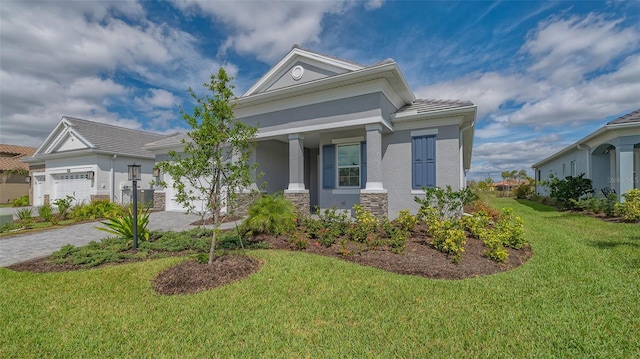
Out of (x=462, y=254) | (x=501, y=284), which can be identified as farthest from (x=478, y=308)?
(x=462, y=254)

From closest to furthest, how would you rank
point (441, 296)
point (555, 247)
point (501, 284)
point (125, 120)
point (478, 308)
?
point (478, 308) → point (441, 296) → point (501, 284) → point (555, 247) → point (125, 120)

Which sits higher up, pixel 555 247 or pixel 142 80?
pixel 142 80

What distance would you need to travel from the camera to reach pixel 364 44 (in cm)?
1170

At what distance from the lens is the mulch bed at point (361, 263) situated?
170 inches

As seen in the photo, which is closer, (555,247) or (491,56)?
(555,247)

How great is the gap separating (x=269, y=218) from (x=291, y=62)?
6.37 meters

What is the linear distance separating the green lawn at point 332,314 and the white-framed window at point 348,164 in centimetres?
565

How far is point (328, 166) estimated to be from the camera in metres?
10.8

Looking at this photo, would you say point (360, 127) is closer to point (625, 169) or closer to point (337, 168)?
point (337, 168)

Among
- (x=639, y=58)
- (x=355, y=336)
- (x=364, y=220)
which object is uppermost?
(x=639, y=58)

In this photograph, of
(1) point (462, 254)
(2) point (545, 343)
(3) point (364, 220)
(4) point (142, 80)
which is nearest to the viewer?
(2) point (545, 343)

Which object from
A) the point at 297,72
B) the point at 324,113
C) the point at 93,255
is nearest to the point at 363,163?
the point at 324,113

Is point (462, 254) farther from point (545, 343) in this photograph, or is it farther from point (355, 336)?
point (355, 336)

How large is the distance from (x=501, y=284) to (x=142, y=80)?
56.7ft
